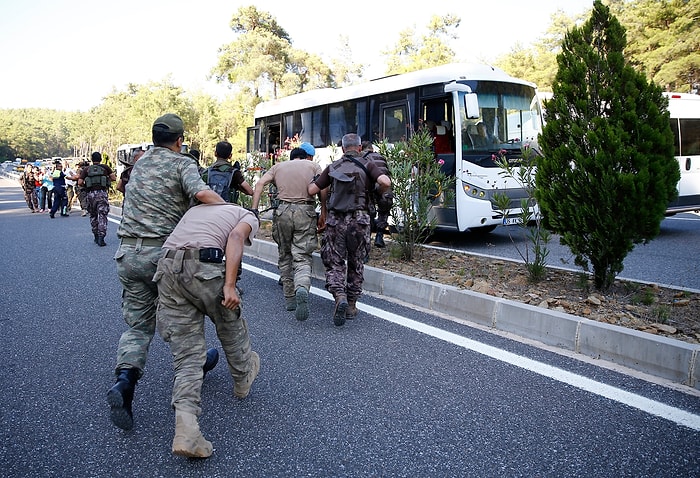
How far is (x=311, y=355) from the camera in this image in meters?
4.43

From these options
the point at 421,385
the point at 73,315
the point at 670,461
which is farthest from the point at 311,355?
the point at 73,315

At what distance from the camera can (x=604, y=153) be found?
5078 millimetres

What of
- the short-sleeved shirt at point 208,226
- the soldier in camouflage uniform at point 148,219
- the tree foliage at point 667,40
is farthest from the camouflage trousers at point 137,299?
the tree foliage at point 667,40

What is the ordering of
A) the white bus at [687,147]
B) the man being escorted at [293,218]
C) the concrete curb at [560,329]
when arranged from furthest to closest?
the white bus at [687,147], the man being escorted at [293,218], the concrete curb at [560,329]

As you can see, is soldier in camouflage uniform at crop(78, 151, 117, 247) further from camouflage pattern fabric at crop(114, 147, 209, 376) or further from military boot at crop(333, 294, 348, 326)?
camouflage pattern fabric at crop(114, 147, 209, 376)

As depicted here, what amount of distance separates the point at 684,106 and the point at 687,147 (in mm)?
877

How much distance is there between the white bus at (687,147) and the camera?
36.6 ft

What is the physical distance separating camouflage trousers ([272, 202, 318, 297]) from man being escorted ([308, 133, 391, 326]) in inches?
13.1

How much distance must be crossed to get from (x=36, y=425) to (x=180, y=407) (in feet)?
3.60

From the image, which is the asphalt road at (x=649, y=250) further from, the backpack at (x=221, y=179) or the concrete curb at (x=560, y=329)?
the backpack at (x=221, y=179)

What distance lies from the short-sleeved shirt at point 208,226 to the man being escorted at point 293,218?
8.84 ft

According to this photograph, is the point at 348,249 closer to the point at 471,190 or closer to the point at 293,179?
the point at 293,179

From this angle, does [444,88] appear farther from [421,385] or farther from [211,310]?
[211,310]

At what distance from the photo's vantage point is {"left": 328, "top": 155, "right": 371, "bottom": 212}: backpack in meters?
5.50
